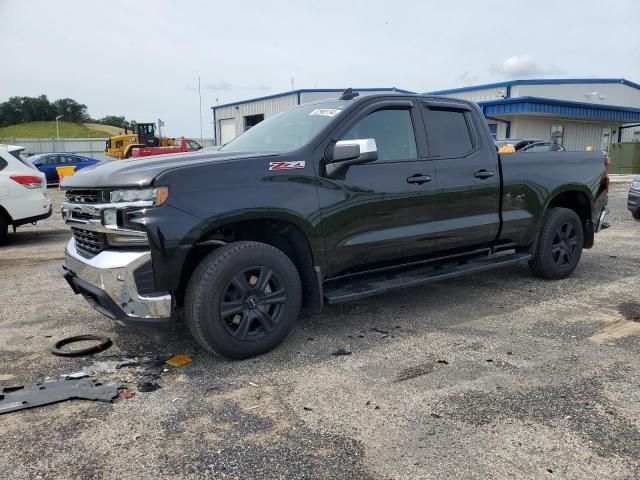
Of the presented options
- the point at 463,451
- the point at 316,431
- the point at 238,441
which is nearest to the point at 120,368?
the point at 238,441

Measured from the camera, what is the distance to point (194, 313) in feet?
12.0

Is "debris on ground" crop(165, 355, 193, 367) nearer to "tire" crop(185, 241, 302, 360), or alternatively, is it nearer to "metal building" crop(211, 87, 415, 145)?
"tire" crop(185, 241, 302, 360)

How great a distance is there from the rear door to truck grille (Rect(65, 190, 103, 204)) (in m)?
2.74

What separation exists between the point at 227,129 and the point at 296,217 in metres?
36.9

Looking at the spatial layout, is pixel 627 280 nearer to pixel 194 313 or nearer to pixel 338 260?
pixel 338 260

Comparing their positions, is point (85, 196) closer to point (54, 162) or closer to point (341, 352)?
point (341, 352)

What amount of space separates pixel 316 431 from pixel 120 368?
1.62 meters

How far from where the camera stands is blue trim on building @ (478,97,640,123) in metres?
24.8

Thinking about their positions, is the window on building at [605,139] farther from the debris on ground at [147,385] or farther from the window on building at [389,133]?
the debris on ground at [147,385]

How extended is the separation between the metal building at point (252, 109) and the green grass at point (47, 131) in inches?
Result: 1820

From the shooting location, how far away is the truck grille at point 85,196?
148 inches

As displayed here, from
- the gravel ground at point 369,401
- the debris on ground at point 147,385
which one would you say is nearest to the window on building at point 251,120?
the gravel ground at point 369,401

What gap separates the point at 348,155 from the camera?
13.2 feet

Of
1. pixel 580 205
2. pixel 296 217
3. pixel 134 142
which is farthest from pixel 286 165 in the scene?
pixel 134 142
